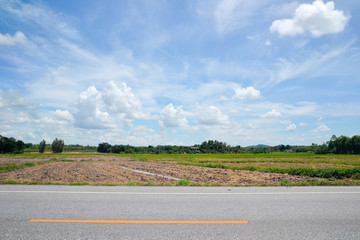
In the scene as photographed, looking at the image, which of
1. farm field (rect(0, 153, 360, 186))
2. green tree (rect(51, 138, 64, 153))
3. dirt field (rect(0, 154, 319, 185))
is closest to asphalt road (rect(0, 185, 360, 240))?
farm field (rect(0, 153, 360, 186))

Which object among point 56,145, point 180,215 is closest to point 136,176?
point 180,215

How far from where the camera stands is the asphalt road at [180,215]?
472cm

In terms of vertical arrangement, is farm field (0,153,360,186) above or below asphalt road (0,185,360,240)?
below

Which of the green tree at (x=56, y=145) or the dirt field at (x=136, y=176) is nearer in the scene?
the dirt field at (x=136, y=176)

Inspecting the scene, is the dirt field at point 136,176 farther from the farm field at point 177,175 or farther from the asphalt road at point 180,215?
the asphalt road at point 180,215

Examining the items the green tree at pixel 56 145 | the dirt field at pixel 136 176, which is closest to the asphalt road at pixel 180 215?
the dirt field at pixel 136 176

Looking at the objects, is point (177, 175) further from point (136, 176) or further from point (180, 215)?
point (180, 215)

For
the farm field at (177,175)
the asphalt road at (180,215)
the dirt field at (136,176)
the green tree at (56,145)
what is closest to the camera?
the asphalt road at (180,215)

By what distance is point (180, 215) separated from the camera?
5.87m

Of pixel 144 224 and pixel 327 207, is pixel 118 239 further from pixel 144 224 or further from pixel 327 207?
pixel 327 207

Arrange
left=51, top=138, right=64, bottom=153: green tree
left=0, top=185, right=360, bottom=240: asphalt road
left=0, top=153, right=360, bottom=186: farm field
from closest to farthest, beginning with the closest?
left=0, top=185, right=360, bottom=240: asphalt road → left=0, top=153, right=360, bottom=186: farm field → left=51, top=138, right=64, bottom=153: green tree

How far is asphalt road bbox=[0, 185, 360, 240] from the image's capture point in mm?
4723

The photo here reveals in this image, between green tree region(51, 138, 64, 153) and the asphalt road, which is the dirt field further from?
green tree region(51, 138, 64, 153)

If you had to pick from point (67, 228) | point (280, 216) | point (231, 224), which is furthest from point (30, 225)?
point (280, 216)
